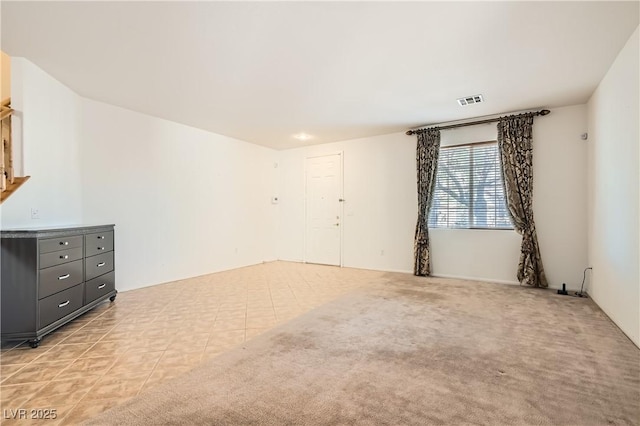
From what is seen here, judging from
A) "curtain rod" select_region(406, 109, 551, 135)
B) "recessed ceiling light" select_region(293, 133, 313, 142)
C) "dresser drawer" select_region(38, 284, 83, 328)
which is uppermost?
"recessed ceiling light" select_region(293, 133, 313, 142)

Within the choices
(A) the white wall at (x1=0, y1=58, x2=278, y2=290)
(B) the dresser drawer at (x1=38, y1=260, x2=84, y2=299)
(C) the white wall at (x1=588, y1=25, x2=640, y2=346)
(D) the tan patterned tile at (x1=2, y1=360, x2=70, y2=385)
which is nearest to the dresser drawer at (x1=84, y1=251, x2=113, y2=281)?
(B) the dresser drawer at (x1=38, y1=260, x2=84, y2=299)

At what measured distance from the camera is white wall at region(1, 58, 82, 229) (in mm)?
3250

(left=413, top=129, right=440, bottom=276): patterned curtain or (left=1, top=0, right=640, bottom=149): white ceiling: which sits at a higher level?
(left=1, top=0, right=640, bottom=149): white ceiling

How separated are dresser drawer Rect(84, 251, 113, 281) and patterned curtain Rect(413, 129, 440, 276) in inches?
187

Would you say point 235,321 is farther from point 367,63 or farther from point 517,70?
point 517,70

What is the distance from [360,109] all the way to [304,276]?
3.06 metres

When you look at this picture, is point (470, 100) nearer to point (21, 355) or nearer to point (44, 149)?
point (44, 149)

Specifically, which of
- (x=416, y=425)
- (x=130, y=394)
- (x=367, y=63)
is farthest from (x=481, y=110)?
(x=130, y=394)

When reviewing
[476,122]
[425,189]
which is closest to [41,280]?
[425,189]

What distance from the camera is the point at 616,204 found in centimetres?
Result: 332

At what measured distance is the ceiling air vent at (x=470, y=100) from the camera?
168 inches

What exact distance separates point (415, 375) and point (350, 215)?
4.60 m

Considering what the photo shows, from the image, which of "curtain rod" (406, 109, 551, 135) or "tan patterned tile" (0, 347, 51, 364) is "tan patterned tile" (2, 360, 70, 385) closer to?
"tan patterned tile" (0, 347, 51, 364)

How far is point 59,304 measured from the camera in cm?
299
